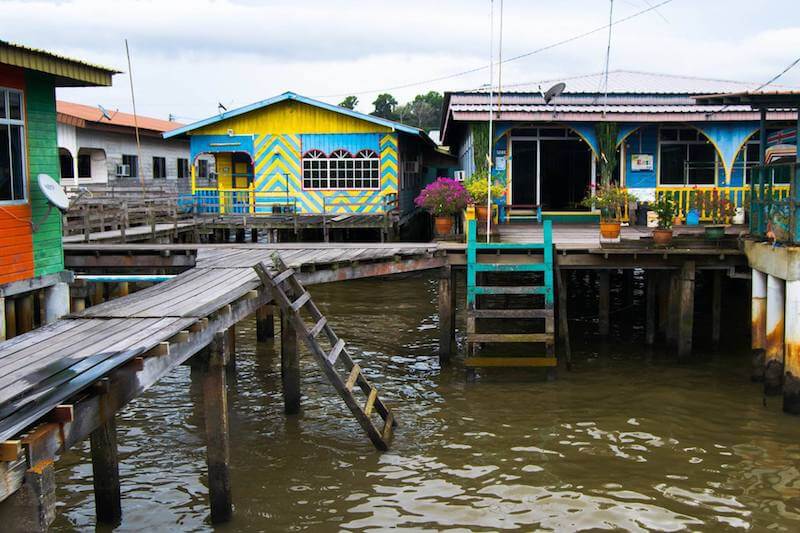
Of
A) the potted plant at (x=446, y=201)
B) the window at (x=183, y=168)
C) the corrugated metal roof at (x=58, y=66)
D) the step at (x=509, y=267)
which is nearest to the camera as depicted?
the corrugated metal roof at (x=58, y=66)

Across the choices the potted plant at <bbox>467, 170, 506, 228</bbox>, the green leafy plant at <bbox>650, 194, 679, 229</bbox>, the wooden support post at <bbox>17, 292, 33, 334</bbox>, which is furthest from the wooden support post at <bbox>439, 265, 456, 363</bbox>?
the wooden support post at <bbox>17, 292, 33, 334</bbox>

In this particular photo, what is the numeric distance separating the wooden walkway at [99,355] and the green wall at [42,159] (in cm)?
248

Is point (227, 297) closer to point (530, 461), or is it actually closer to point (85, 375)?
point (85, 375)

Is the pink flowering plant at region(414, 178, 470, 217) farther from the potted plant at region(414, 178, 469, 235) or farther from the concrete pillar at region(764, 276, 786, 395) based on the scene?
the concrete pillar at region(764, 276, 786, 395)

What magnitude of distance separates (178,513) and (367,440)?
2775 mm

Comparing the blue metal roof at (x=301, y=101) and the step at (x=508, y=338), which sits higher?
the blue metal roof at (x=301, y=101)

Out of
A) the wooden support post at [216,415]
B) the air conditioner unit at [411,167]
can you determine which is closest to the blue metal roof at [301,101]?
the air conditioner unit at [411,167]

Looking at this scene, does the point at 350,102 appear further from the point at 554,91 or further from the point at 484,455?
the point at 484,455

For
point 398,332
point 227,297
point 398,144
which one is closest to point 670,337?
point 398,332

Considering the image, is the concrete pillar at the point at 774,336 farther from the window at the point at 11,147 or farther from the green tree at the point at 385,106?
the green tree at the point at 385,106

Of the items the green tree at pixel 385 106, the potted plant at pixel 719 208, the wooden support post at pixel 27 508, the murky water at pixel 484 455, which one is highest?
the green tree at pixel 385 106

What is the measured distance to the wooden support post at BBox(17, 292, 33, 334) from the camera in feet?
37.4

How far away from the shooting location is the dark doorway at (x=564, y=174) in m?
21.4

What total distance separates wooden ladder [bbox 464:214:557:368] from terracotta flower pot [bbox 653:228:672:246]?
5.88 ft
